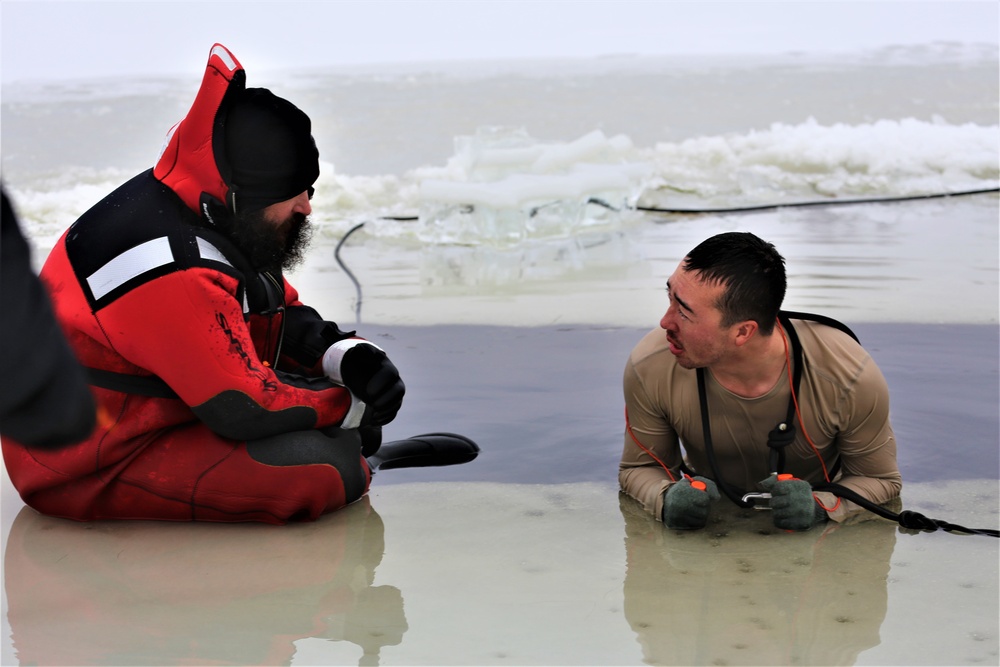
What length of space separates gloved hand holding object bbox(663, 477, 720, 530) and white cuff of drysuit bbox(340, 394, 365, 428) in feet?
3.31

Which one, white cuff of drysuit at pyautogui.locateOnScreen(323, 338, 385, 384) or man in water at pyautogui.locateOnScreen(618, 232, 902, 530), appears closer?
man in water at pyautogui.locateOnScreen(618, 232, 902, 530)

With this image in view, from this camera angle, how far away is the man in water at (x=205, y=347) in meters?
3.24

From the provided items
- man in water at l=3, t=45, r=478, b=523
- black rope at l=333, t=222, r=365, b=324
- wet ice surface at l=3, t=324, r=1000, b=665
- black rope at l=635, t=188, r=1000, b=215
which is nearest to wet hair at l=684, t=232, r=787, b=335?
wet ice surface at l=3, t=324, r=1000, b=665

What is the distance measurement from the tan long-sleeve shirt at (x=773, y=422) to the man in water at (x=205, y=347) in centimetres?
80

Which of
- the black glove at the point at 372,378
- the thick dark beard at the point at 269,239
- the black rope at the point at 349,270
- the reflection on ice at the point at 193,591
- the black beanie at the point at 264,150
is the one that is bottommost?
the black rope at the point at 349,270

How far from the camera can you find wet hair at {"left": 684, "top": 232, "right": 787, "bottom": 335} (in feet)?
10.6

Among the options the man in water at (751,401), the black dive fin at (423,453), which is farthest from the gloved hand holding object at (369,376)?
the man in water at (751,401)

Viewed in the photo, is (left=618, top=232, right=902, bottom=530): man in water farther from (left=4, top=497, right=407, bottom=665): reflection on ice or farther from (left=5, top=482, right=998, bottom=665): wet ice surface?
(left=4, top=497, right=407, bottom=665): reflection on ice

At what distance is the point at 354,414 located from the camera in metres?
3.68

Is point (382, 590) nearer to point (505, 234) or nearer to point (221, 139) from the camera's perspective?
point (221, 139)

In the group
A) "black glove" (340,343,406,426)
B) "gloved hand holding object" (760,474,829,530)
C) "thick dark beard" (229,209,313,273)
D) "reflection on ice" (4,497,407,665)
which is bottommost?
"reflection on ice" (4,497,407,665)

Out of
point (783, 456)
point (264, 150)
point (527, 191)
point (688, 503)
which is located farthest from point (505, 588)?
point (527, 191)

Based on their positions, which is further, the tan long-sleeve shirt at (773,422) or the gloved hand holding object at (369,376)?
the gloved hand holding object at (369,376)

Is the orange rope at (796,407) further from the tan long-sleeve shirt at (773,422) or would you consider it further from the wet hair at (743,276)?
the wet hair at (743,276)
